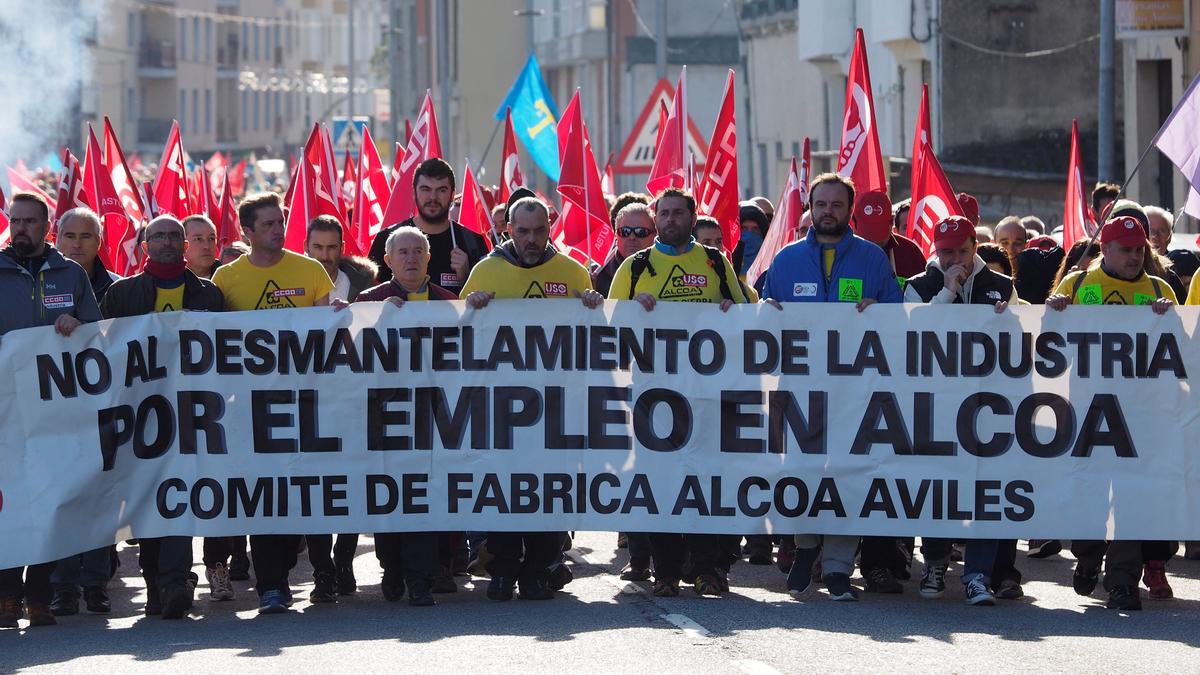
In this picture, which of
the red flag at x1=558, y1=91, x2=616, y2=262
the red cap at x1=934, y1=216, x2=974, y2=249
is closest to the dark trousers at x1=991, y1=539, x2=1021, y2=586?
the red cap at x1=934, y1=216, x2=974, y2=249

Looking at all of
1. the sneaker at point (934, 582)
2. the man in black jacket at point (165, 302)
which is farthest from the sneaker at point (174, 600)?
the sneaker at point (934, 582)

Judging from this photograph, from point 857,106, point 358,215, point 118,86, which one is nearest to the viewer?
point 857,106

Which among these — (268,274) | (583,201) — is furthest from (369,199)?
(268,274)

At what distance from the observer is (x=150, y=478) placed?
416 inches

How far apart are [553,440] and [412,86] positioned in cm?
6752

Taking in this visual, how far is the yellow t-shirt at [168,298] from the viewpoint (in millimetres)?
10695

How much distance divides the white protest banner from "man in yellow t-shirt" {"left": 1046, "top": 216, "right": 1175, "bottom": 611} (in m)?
0.12

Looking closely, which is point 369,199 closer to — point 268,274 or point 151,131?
point 268,274

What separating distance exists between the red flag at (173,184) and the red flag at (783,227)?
489cm

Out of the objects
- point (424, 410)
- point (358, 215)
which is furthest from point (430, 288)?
point (358, 215)

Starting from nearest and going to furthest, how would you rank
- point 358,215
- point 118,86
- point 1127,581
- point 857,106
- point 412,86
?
point 1127,581 → point 857,106 → point 358,215 → point 412,86 → point 118,86

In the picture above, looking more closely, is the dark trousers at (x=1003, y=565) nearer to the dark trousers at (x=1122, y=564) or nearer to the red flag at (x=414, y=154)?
the dark trousers at (x=1122, y=564)

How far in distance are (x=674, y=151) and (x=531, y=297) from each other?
5.64 meters

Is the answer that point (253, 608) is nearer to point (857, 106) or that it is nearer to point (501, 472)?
point (501, 472)
